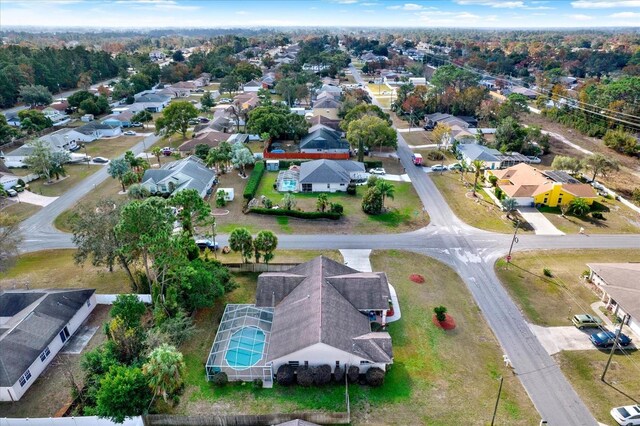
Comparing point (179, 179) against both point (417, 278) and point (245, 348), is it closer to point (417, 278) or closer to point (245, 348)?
point (245, 348)

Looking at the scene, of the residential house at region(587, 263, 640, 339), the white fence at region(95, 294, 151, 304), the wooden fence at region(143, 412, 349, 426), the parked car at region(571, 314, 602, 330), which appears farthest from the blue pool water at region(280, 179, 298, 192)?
the parked car at region(571, 314, 602, 330)

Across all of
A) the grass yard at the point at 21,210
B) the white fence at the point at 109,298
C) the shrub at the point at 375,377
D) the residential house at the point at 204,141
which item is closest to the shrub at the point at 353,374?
the shrub at the point at 375,377

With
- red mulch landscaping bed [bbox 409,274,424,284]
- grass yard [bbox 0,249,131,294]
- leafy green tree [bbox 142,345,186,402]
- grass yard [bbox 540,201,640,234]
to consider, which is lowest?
grass yard [bbox 540,201,640,234]

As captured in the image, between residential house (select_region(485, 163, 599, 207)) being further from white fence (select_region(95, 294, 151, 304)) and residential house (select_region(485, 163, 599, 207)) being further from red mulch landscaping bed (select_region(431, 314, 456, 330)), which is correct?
white fence (select_region(95, 294, 151, 304))

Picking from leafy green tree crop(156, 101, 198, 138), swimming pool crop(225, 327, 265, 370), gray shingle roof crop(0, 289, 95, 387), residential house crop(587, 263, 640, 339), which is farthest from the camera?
leafy green tree crop(156, 101, 198, 138)

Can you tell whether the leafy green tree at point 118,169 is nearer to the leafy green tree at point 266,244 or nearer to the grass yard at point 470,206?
the leafy green tree at point 266,244

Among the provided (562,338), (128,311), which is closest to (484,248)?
(562,338)

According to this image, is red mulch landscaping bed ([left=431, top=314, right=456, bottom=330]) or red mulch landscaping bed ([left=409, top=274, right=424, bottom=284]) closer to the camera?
red mulch landscaping bed ([left=431, top=314, right=456, bottom=330])
